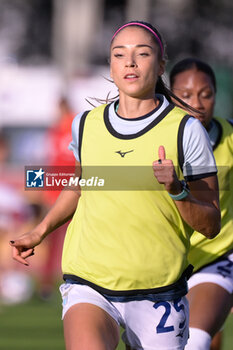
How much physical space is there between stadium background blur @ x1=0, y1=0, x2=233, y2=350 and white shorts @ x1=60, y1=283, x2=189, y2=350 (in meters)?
1.06

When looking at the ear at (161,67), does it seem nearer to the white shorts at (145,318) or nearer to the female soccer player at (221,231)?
the female soccer player at (221,231)

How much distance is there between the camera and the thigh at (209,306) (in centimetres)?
558

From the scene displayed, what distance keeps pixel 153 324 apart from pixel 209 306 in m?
1.07

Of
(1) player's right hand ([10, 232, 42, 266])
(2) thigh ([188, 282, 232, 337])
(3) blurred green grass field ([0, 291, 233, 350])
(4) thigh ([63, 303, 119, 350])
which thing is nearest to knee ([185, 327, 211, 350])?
(2) thigh ([188, 282, 232, 337])

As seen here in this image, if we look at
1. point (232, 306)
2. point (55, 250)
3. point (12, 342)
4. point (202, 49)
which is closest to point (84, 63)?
point (202, 49)

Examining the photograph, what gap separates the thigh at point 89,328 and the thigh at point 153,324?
0.10 m

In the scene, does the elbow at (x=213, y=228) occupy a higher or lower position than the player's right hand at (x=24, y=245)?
higher

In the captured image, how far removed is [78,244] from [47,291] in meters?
7.09

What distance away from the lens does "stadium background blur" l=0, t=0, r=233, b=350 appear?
12.5 m

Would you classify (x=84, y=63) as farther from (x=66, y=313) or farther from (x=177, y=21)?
(x=66, y=313)

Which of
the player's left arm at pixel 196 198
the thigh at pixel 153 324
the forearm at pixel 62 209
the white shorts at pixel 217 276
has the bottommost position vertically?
the white shorts at pixel 217 276

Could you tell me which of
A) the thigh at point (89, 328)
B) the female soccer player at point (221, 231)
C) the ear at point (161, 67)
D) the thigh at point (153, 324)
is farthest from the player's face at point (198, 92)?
the thigh at point (89, 328)

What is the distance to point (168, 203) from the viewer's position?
4.62 m

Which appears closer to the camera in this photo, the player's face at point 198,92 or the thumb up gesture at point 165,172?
the thumb up gesture at point 165,172
